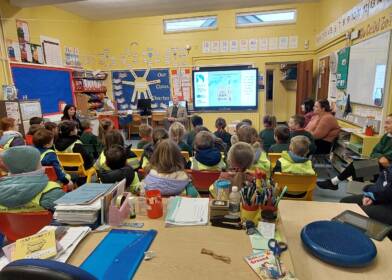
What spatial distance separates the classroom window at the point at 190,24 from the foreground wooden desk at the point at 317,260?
6.55 meters

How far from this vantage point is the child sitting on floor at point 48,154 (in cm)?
253

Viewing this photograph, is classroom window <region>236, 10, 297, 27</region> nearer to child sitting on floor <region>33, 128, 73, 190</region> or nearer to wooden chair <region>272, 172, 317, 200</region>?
wooden chair <region>272, 172, 317, 200</region>

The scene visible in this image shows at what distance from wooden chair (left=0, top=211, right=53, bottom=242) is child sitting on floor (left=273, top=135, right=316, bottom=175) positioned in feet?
6.17

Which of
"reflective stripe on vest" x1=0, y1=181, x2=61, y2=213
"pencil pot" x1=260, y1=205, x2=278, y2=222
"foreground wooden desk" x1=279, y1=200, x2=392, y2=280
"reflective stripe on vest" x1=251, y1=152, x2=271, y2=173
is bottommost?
"reflective stripe on vest" x1=251, y1=152, x2=271, y2=173

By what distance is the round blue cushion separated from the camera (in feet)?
3.24

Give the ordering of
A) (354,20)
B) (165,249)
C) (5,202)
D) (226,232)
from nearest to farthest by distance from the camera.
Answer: (165,249), (226,232), (5,202), (354,20)

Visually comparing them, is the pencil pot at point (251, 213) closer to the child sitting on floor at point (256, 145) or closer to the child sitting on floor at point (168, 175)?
the child sitting on floor at point (168, 175)

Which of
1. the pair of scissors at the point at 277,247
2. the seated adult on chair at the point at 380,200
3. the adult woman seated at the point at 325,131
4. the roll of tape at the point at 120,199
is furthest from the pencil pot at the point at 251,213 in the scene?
the adult woman seated at the point at 325,131

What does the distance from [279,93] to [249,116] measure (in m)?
3.59

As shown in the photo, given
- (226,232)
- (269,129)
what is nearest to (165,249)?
(226,232)

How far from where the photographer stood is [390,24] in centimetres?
308

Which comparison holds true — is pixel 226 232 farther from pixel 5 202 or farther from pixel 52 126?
pixel 52 126

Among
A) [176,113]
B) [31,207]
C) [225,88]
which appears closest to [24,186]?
[31,207]

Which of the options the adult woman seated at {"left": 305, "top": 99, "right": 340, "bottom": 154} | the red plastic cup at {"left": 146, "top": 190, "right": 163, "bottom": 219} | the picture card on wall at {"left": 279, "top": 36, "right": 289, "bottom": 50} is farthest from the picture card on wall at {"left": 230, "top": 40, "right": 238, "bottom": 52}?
the red plastic cup at {"left": 146, "top": 190, "right": 163, "bottom": 219}
